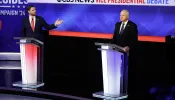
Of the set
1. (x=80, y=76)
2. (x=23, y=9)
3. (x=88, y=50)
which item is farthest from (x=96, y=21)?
(x=23, y=9)

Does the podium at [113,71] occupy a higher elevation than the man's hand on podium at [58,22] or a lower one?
lower

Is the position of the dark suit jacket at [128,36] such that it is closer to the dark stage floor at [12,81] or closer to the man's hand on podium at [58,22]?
the dark stage floor at [12,81]

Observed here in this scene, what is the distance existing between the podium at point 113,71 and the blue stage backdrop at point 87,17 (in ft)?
5.99

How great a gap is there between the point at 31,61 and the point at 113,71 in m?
1.38

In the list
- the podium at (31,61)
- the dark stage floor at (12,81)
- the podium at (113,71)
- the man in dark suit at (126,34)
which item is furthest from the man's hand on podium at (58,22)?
the podium at (113,71)

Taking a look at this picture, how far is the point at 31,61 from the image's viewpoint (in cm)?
563

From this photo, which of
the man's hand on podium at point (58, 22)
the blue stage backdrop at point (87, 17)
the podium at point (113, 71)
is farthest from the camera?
the man's hand on podium at point (58, 22)

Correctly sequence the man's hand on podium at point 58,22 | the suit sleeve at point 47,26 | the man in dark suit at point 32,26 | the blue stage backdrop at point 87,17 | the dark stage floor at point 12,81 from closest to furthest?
the dark stage floor at point 12,81 < the blue stage backdrop at point 87,17 < the man in dark suit at point 32,26 < the suit sleeve at point 47,26 < the man's hand on podium at point 58,22

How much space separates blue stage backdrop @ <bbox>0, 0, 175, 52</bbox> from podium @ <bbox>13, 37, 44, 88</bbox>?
184 centimetres

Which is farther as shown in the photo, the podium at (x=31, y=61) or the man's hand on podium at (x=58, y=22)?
the man's hand on podium at (x=58, y=22)

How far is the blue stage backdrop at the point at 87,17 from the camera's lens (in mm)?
6621

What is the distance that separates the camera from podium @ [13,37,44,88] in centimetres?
555

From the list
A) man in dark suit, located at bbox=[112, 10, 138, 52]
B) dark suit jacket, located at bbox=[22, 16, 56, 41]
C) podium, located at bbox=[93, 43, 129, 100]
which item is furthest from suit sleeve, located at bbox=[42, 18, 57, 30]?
podium, located at bbox=[93, 43, 129, 100]

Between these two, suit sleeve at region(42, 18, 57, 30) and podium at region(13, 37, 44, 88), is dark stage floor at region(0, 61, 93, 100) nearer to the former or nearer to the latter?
podium at region(13, 37, 44, 88)
